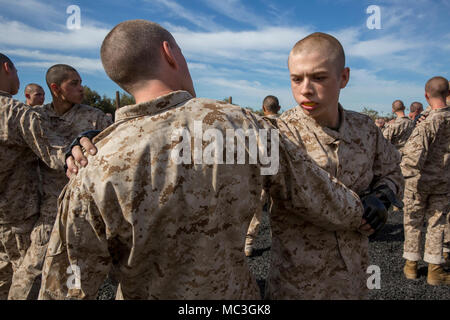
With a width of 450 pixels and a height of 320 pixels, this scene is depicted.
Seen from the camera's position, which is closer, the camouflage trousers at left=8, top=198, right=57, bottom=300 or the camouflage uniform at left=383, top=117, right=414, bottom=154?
the camouflage trousers at left=8, top=198, right=57, bottom=300

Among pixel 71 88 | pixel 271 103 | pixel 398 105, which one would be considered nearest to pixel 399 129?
pixel 398 105

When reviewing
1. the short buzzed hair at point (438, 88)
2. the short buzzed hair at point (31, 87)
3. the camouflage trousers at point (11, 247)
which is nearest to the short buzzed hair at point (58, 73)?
the camouflage trousers at point (11, 247)

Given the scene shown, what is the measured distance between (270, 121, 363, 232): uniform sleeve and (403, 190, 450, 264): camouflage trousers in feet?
12.8

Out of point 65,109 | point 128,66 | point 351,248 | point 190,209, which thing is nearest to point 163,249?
point 190,209

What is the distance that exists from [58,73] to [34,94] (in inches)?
176

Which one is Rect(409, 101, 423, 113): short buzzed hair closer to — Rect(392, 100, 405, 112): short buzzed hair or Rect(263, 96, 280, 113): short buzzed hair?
Rect(392, 100, 405, 112): short buzzed hair

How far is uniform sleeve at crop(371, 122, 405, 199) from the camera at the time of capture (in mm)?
2127

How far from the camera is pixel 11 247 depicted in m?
3.46

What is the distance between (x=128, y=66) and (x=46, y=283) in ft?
3.19

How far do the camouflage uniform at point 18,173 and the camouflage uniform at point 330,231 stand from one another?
2.25 m

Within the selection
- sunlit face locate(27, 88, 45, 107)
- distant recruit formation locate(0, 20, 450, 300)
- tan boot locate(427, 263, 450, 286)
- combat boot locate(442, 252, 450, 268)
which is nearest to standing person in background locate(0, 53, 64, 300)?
distant recruit formation locate(0, 20, 450, 300)

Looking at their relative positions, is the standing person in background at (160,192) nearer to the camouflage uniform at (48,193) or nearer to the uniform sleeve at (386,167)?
the uniform sleeve at (386,167)

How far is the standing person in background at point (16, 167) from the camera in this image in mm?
3055

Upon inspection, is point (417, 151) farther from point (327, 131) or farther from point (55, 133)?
point (55, 133)
